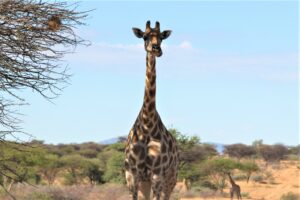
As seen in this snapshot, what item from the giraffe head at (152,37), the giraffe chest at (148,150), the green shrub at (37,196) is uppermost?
the giraffe head at (152,37)

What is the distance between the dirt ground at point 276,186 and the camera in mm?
34463

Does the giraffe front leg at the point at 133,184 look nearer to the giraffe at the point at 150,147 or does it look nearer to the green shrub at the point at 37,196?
the giraffe at the point at 150,147

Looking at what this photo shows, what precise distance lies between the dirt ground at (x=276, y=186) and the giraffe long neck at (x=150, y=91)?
79.0 ft

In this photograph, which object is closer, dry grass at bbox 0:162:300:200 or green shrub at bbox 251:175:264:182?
dry grass at bbox 0:162:300:200

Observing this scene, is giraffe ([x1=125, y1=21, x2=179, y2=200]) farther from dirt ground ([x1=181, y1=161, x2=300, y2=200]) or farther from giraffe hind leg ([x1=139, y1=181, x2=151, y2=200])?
dirt ground ([x1=181, y1=161, x2=300, y2=200])

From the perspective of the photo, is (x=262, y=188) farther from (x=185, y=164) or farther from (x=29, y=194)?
(x=29, y=194)

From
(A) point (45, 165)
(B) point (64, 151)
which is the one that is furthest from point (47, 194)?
(B) point (64, 151)

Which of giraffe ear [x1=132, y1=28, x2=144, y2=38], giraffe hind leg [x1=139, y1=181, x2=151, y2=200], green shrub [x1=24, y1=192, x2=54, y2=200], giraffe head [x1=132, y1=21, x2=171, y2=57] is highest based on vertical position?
giraffe ear [x1=132, y1=28, x2=144, y2=38]

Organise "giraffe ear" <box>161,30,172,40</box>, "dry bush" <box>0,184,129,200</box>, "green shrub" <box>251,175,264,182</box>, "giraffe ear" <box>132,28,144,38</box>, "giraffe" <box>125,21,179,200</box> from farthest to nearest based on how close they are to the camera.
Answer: "green shrub" <box>251,175,264,182</box> < "dry bush" <box>0,184,129,200</box> < "giraffe ear" <box>161,30,172,40</box> < "giraffe ear" <box>132,28,144,38</box> < "giraffe" <box>125,21,179,200</box>

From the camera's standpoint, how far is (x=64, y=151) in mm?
51812

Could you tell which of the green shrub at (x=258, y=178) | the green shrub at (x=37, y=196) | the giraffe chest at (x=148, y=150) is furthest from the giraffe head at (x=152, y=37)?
the green shrub at (x=258, y=178)

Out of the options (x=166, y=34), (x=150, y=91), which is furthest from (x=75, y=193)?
(x=166, y=34)

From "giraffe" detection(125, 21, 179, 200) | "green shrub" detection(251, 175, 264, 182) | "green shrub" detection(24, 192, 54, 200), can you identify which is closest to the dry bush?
"green shrub" detection(24, 192, 54, 200)

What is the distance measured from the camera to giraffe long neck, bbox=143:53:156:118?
890 cm
